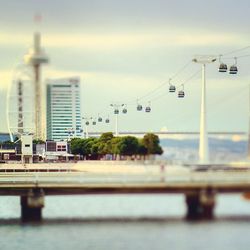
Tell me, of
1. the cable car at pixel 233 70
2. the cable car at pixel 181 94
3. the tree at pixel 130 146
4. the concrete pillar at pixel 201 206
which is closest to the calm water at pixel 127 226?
the concrete pillar at pixel 201 206

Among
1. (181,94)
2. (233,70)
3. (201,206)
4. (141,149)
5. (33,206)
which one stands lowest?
(33,206)

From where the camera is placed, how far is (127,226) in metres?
9.03

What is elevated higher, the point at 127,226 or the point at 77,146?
the point at 77,146

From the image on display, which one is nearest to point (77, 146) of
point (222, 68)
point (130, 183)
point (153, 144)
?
point (130, 183)

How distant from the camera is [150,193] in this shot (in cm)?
714

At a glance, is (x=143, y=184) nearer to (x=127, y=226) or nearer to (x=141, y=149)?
(x=141, y=149)

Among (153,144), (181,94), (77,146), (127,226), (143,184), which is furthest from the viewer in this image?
(77,146)

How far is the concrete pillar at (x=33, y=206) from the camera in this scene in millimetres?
12365

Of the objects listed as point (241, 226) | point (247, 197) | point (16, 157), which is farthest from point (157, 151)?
point (16, 157)

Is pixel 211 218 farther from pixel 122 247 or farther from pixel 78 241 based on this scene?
pixel 78 241

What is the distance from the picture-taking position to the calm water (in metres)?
5.87

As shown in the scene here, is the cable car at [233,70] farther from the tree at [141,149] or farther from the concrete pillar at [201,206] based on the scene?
the concrete pillar at [201,206]

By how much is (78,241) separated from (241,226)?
4144mm

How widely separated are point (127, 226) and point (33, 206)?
12.5 feet
